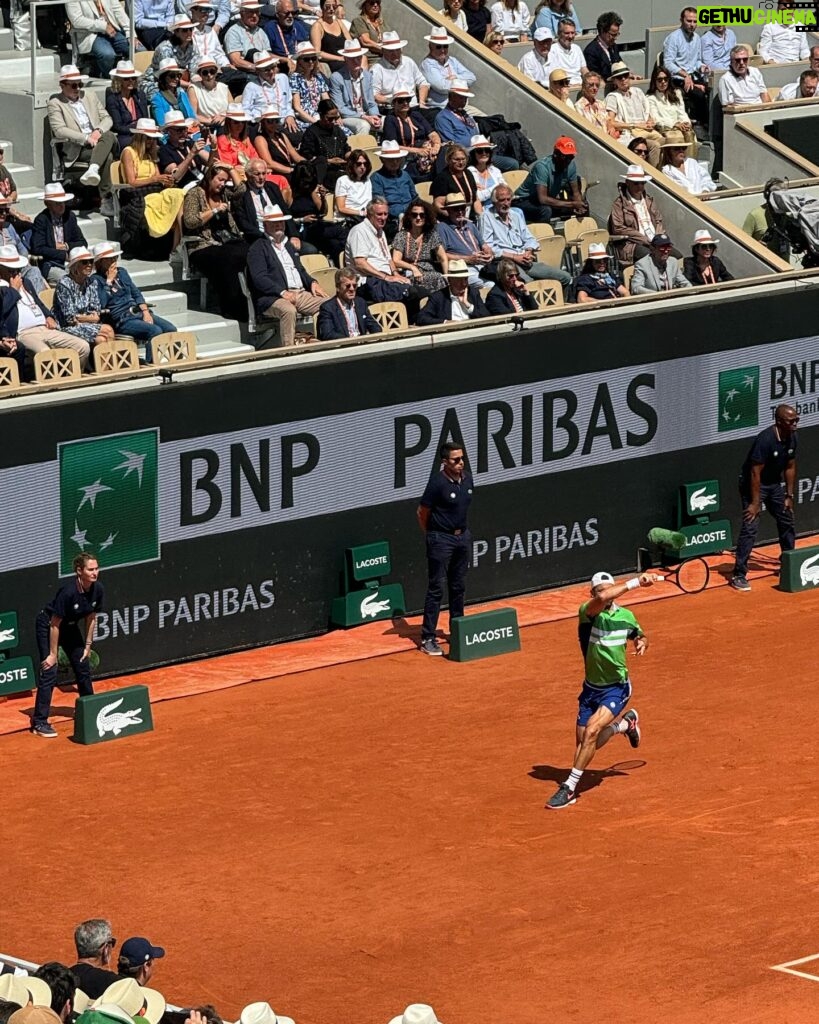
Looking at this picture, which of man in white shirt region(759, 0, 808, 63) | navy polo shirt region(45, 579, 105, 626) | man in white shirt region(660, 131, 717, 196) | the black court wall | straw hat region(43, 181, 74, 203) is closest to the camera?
navy polo shirt region(45, 579, 105, 626)

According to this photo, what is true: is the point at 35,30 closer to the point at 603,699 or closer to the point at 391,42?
the point at 391,42

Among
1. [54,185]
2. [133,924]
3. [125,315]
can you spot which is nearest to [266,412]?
[125,315]

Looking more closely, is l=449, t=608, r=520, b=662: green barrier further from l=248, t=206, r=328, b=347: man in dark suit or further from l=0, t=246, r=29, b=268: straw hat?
l=0, t=246, r=29, b=268: straw hat

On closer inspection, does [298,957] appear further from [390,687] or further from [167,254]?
[167,254]

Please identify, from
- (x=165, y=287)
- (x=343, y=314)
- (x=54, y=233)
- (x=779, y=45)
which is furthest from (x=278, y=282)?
(x=779, y=45)

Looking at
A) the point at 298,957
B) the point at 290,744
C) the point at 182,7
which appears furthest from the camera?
the point at 182,7

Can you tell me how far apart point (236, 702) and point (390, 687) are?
1460 millimetres

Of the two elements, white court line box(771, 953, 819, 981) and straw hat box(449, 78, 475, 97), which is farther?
straw hat box(449, 78, 475, 97)

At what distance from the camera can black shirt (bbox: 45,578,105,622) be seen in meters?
18.2

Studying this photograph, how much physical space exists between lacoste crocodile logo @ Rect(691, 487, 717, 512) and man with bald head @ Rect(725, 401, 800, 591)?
902 mm

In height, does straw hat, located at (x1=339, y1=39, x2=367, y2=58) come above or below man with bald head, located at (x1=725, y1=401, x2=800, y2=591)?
above

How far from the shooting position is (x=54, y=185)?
861 inches

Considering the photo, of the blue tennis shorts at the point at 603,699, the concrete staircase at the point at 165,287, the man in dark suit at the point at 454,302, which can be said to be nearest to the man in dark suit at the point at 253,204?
the concrete staircase at the point at 165,287

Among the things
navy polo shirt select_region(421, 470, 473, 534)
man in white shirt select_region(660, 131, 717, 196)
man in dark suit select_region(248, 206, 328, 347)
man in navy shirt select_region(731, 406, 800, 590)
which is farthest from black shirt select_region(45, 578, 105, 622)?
man in white shirt select_region(660, 131, 717, 196)
